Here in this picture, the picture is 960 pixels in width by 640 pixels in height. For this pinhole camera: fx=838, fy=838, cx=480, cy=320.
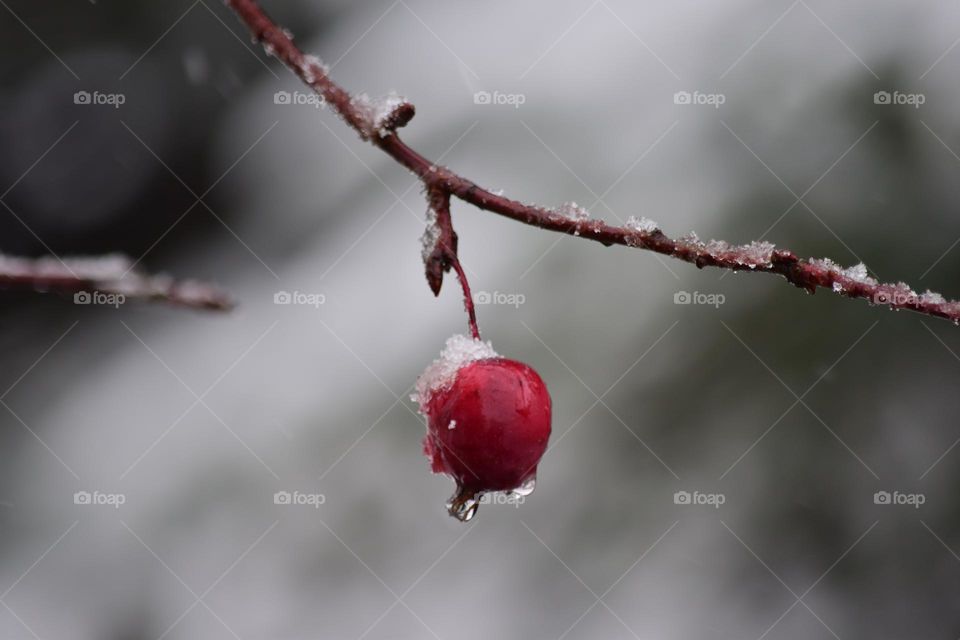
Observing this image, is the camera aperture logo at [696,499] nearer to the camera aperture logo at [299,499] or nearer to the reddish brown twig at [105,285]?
the camera aperture logo at [299,499]

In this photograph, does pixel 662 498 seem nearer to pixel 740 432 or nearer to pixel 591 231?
pixel 740 432

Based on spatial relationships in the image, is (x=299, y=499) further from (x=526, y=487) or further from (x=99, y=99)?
(x=526, y=487)

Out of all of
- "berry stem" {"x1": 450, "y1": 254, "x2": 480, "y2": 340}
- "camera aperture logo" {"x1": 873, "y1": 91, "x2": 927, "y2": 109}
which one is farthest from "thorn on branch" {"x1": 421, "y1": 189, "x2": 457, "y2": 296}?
"camera aperture logo" {"x1": 873, "y1": 91, "x2": 927, "y2": 109}

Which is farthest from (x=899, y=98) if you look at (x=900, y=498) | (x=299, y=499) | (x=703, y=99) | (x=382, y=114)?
(x=382, y=114)

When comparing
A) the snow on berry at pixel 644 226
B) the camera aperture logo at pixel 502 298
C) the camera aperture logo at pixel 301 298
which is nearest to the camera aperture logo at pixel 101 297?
the snow on berry at pixel 644 226

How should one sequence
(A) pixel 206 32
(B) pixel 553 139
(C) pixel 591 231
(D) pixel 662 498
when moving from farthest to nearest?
(A) pixel 206 32 < (B) pixel 553 139 < (D) pixel 662 498 < (C) pixel 591 231

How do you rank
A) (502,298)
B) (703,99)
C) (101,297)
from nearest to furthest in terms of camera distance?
(101,297) → (502,298) → (703,99)

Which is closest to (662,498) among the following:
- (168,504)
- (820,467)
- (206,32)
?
(820,467)

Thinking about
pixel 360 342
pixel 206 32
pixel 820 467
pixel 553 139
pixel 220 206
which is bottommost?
pixel 820 467
